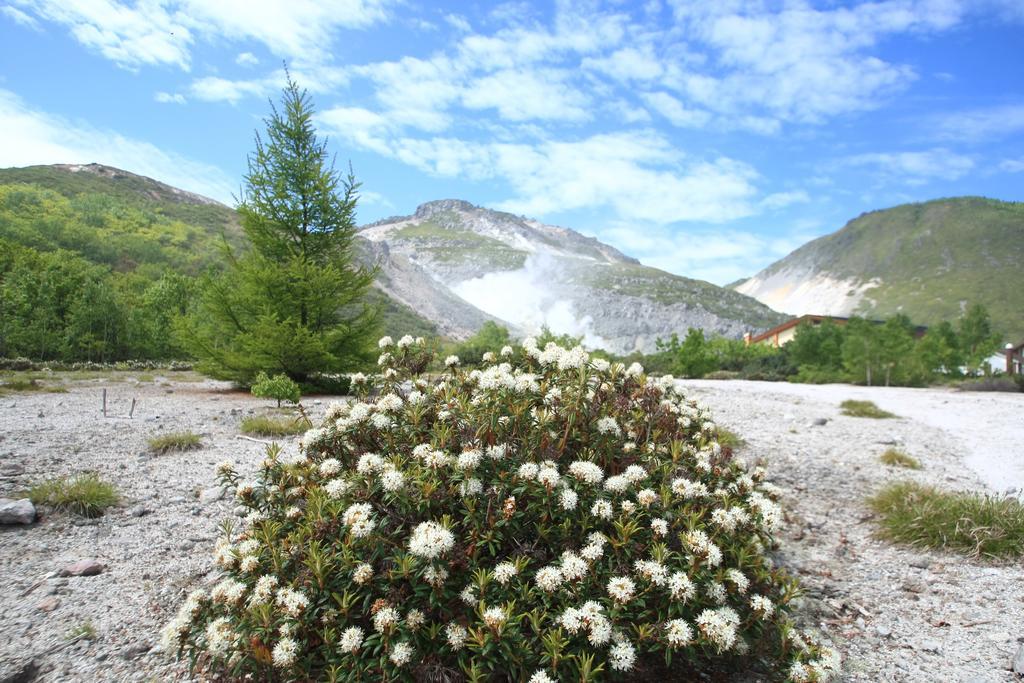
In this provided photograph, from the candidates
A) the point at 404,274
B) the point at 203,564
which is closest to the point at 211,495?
the point at 203,564

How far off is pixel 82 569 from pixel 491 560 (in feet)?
11.5

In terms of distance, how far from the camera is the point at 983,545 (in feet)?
15.4

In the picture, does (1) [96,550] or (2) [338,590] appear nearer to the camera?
(2) [338,590]

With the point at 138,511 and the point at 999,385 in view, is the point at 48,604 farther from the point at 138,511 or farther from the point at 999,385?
the point at 999,385

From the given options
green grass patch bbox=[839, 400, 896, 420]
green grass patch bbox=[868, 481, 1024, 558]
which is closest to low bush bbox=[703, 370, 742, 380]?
green grass patch bbox=[839, 400, 896, 420]

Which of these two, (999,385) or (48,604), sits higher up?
(999,385)

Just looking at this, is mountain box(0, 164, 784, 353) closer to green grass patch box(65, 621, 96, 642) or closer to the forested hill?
the forested hill

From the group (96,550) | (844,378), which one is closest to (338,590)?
(96,550)

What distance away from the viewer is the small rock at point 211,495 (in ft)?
17.1

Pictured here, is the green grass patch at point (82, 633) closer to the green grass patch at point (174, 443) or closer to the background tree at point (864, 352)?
the green grass patch at point (174, 443)

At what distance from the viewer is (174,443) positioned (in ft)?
23.0

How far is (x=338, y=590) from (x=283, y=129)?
17.6 metres

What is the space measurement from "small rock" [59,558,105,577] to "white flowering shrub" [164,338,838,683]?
1.85 m

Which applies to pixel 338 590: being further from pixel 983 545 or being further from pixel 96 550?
pixel 983 545
